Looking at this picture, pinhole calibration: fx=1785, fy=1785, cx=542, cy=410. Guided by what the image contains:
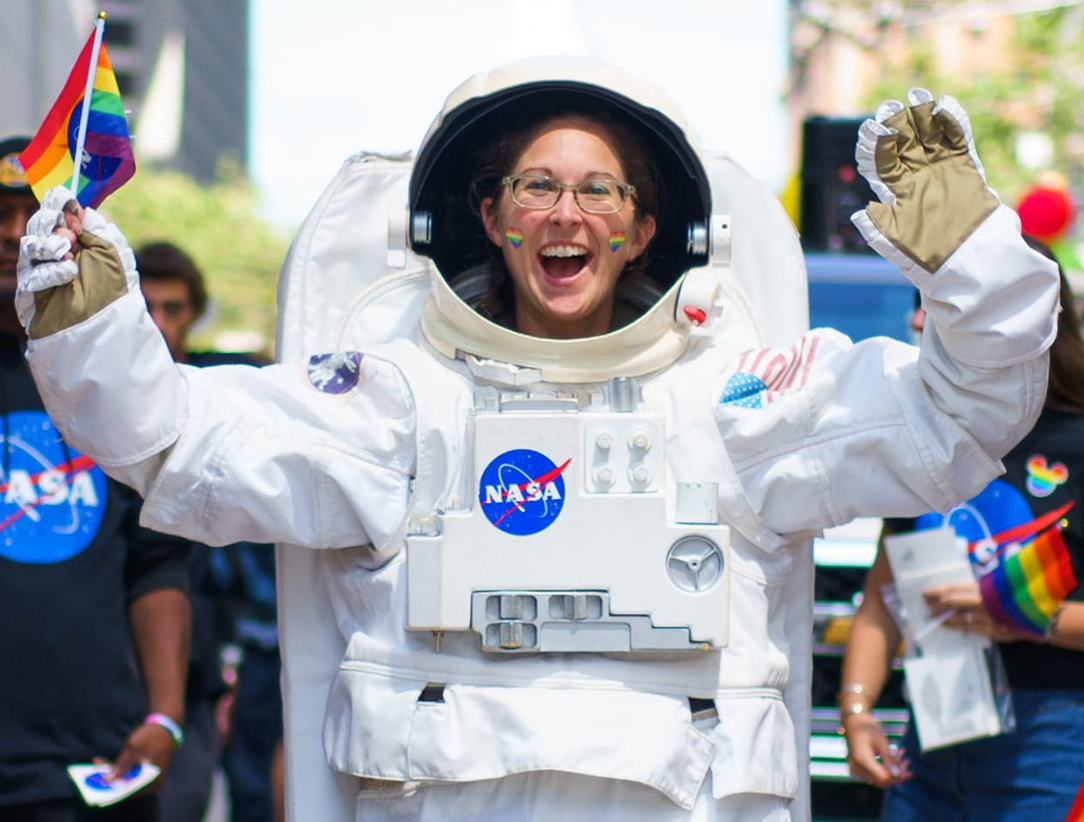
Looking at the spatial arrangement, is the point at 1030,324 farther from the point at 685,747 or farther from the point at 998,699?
the point at 998,699

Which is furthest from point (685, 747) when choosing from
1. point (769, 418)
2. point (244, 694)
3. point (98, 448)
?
point (244, 694)

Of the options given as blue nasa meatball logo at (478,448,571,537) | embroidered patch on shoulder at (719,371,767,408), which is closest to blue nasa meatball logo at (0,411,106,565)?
blue nasa meatball logo at (478,448,571,537)

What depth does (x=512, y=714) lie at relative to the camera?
299cm

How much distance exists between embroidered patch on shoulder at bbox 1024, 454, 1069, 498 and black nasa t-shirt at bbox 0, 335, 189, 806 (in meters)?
2.09

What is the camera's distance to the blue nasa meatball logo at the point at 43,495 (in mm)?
4055

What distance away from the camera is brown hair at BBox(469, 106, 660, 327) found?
347 centimetres

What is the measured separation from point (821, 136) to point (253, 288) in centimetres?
4541

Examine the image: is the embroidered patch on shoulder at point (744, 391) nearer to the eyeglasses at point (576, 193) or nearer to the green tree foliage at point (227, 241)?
the eyeglasses at point (576, 193)

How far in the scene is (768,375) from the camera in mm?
3258

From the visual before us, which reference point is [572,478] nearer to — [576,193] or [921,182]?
[576,193]

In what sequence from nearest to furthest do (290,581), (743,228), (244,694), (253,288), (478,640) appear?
(478,640), (290,581), (743,228), (244,694), (253,288)

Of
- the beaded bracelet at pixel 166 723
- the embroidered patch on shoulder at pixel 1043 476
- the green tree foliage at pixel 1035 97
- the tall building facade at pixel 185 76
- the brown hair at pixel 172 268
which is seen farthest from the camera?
the tall building facade at pixel 185 76

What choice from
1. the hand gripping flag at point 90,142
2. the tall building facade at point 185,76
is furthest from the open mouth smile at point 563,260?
the tall building facade at point 185,76

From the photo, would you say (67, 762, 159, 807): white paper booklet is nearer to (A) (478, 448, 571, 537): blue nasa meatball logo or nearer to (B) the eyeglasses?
(A) (478, 448, 571, 537): blue nasa meatball logo
